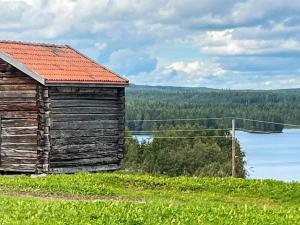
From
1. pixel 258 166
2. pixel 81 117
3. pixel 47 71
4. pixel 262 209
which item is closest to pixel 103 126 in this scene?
pixel 81 117

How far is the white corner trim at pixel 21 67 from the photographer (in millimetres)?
28448

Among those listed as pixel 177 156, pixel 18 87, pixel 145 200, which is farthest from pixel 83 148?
pixel 177 156

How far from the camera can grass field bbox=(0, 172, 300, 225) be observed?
14.5 meters

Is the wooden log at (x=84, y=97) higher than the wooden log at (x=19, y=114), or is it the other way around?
the wooden log at (x=84, y=97)

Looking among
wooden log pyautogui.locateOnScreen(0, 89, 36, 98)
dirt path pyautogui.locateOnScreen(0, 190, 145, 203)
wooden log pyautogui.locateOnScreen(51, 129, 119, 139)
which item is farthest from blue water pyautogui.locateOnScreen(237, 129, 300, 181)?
dirt path pyautogui.locateOnScreen(0, 190, 145, 203)

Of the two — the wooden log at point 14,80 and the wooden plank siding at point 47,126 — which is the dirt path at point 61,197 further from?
the wooden log at point 14,80

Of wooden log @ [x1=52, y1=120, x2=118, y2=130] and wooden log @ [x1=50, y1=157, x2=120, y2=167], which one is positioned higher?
wooden log @ [x1=52, y1=120, x2=118, y2=130]

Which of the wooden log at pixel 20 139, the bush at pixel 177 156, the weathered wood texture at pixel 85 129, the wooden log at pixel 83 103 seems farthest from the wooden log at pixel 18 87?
the bush at pixel 177 156

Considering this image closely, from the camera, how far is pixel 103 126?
3156 centimetres

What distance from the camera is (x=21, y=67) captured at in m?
28.9

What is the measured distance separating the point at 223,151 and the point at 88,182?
4666 centimetres

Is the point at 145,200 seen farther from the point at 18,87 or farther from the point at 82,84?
the point at 18,87

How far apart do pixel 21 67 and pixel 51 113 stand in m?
2.15

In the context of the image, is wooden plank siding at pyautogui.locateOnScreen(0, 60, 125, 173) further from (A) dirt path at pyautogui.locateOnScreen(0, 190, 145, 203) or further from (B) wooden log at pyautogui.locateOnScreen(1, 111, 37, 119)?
(A) dirt path at pyautogui.locateOnScreen(0, 190, 145, 203)
